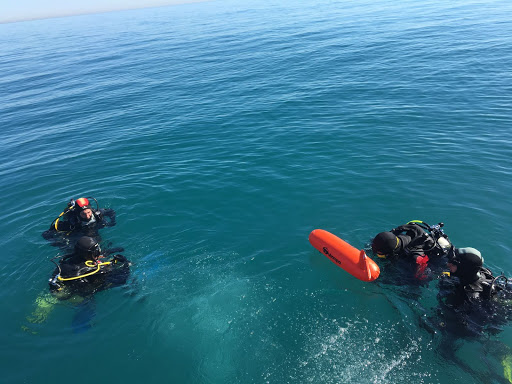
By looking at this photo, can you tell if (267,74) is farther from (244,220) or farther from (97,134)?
(244,220)

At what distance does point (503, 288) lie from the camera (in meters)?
7.38

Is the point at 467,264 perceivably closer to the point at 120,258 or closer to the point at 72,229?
the point at 120,258

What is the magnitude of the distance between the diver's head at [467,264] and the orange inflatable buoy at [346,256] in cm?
167

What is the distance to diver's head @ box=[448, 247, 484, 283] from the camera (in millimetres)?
6684

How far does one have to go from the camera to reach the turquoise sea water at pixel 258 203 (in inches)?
281

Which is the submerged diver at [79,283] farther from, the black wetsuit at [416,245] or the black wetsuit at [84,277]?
the black wetsuit at [416,245]

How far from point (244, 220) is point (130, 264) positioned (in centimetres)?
382

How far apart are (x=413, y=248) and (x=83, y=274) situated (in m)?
8.26

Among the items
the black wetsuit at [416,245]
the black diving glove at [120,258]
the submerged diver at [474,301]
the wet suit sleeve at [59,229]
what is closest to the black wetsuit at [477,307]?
the submerged diver at [474,301]

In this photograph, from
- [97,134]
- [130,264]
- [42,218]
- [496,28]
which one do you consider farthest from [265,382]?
[496,28]

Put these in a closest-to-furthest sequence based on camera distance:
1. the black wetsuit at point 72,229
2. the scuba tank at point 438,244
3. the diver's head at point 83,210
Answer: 1. the scuba tank at point 438,244
2. the diver's head at point 83,210
3. the black wetsuit at point 72,229

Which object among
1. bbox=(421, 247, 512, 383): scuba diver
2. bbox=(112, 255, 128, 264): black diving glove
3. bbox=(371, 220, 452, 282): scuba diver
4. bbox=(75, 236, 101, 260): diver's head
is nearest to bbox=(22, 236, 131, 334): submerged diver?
bbox=(75, 236, 101, 260): diver's head

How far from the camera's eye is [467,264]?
22.1 feet

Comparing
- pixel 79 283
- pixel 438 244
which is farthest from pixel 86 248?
pixel 438 244
